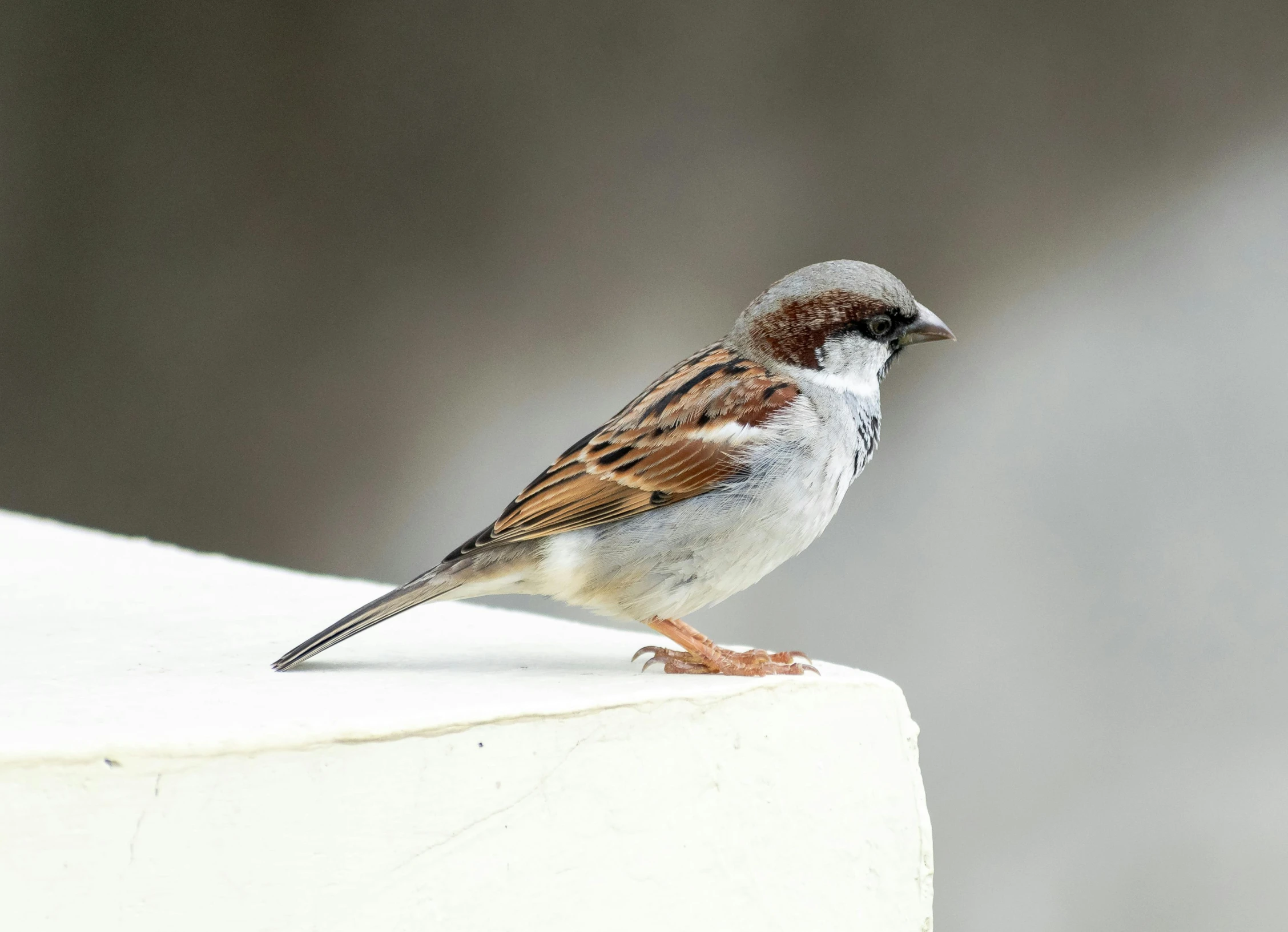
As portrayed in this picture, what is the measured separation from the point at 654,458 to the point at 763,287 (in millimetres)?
2396

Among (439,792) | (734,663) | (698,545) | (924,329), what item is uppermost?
(924,329)

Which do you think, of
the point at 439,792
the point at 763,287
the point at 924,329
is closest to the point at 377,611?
the point at 439,792

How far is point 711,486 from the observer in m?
1.40

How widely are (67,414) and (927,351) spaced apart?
2.87 metres

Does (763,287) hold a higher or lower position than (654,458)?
higher

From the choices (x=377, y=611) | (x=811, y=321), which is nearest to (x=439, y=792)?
(x=377, y=611)

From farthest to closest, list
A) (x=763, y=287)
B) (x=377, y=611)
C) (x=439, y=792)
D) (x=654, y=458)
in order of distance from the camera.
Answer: (x=763, y=287) → (x=654, y=458) → (x=377, y=611) → (x=439, y=792)

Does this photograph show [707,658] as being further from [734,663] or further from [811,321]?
[811,321]

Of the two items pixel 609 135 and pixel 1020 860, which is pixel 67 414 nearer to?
pixel 609 135

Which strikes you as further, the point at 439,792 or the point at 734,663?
the point at 734,663

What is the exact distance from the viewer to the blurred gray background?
331 centimetres

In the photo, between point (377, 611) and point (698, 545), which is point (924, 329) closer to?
point (698, 545)

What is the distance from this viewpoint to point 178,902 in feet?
3.06

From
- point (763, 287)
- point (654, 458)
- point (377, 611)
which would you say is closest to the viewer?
point (377, 611)
